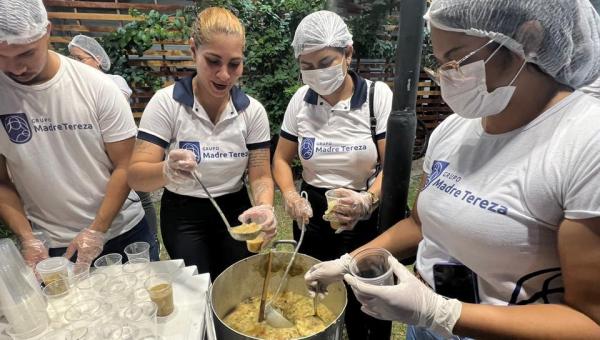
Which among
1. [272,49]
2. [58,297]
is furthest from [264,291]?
[272,49]

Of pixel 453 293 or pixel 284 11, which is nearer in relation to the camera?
pixel 453 293

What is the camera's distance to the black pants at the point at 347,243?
2.14 m

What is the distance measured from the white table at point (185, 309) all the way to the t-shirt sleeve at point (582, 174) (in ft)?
3.80

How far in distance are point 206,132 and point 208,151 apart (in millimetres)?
103

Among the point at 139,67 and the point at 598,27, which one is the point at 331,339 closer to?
the point at 598,27

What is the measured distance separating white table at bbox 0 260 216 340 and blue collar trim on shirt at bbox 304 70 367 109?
1.21 meters

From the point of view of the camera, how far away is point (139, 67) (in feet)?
17.7

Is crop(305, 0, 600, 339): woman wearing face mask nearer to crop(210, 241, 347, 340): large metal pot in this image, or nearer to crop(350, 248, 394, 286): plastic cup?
crop(350, 248, 394, 286): plastic cup

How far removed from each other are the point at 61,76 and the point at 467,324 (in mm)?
1898

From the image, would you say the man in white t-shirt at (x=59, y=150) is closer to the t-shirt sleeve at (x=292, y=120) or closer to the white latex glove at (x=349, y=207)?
the t-shirt sleeve at (x=292, y=120)

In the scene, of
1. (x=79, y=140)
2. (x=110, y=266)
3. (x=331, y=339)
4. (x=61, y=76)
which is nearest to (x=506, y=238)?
(x=331, y=339)

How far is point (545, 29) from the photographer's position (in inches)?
38.3

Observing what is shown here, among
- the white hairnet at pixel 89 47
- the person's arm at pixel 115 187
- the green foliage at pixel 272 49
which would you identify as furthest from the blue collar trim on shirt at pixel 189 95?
the green foliage at pixel 272 49

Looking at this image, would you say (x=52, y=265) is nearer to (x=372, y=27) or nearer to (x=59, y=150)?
(x=59, y=150)
